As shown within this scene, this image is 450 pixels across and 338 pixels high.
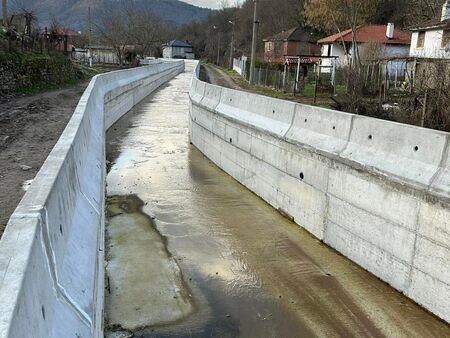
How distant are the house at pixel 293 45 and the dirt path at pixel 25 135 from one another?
51065mm

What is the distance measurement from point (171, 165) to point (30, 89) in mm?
11259

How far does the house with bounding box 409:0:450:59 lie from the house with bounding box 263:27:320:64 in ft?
101

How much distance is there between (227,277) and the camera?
7082mm

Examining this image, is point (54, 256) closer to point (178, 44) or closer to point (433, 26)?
point (433, 26)

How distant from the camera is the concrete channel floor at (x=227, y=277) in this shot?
5.75 meters

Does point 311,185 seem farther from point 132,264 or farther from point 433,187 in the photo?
point 132,264

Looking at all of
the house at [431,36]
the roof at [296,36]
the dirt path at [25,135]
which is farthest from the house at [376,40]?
the dirt path at [25,135]

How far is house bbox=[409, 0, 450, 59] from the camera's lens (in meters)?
33.8

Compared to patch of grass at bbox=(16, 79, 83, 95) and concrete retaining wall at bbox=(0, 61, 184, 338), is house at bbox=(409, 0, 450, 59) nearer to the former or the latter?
patch of grass at bbox=(16, 79, 83, 95)

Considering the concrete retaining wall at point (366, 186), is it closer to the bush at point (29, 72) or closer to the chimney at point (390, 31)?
the bush at point (29, 72)

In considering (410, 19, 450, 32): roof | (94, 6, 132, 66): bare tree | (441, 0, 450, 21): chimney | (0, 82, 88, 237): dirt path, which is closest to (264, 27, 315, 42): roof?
(94, 6, 132, 66): bare tree

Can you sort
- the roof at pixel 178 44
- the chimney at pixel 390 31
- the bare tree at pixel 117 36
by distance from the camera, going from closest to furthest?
the chimney at pixel 390 31 < the bare tree at pixel 117 36 < the roof at pixel 178 44

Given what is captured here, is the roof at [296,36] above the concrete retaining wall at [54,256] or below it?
above

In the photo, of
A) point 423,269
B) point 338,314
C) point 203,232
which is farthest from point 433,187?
point 203,232
